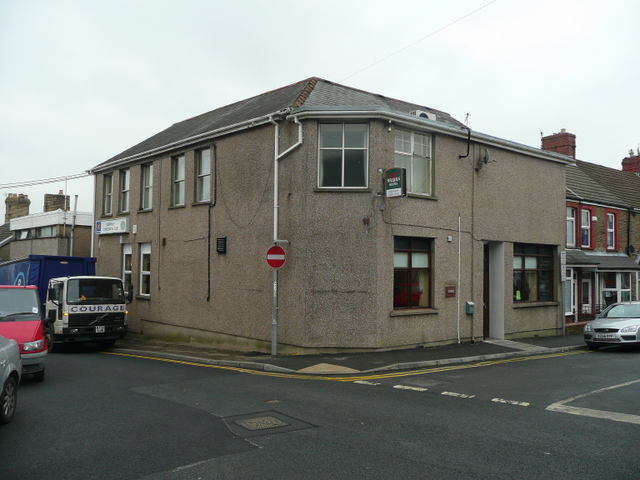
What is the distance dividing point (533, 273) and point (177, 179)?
13.5 m

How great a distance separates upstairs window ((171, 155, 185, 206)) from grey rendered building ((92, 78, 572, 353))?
7cm

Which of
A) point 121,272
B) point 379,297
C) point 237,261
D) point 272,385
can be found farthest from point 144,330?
point 272,385

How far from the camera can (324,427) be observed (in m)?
7.28

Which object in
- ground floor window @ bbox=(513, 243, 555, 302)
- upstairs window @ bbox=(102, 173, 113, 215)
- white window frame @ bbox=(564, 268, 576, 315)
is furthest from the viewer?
upstairs window @ bbox=(102, 173, 113, 215)

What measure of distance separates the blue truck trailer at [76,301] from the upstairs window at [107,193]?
5299mm

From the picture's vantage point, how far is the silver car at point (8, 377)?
718 centimetres

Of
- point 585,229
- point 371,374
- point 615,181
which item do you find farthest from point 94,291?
point 615,181

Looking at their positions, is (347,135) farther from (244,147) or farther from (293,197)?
(244,147)

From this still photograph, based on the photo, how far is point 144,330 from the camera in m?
21.7

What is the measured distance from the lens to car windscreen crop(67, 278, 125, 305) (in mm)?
17500

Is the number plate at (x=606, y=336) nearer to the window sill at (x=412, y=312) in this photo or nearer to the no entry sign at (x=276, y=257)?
the window sill at (x=412, y=312)

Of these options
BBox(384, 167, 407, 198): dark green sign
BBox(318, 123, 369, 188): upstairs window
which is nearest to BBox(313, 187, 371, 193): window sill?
BBox(318, 123, 369, 188): upstairs window

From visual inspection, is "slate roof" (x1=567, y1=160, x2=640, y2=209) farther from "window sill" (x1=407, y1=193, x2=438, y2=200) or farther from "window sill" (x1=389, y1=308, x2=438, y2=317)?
"window sill" (x1=389, y1=308, x2=438, y2=317)

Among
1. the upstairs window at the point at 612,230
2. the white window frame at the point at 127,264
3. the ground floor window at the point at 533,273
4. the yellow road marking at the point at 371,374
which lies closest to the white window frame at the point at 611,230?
the upstairs window at the point at 612,230
